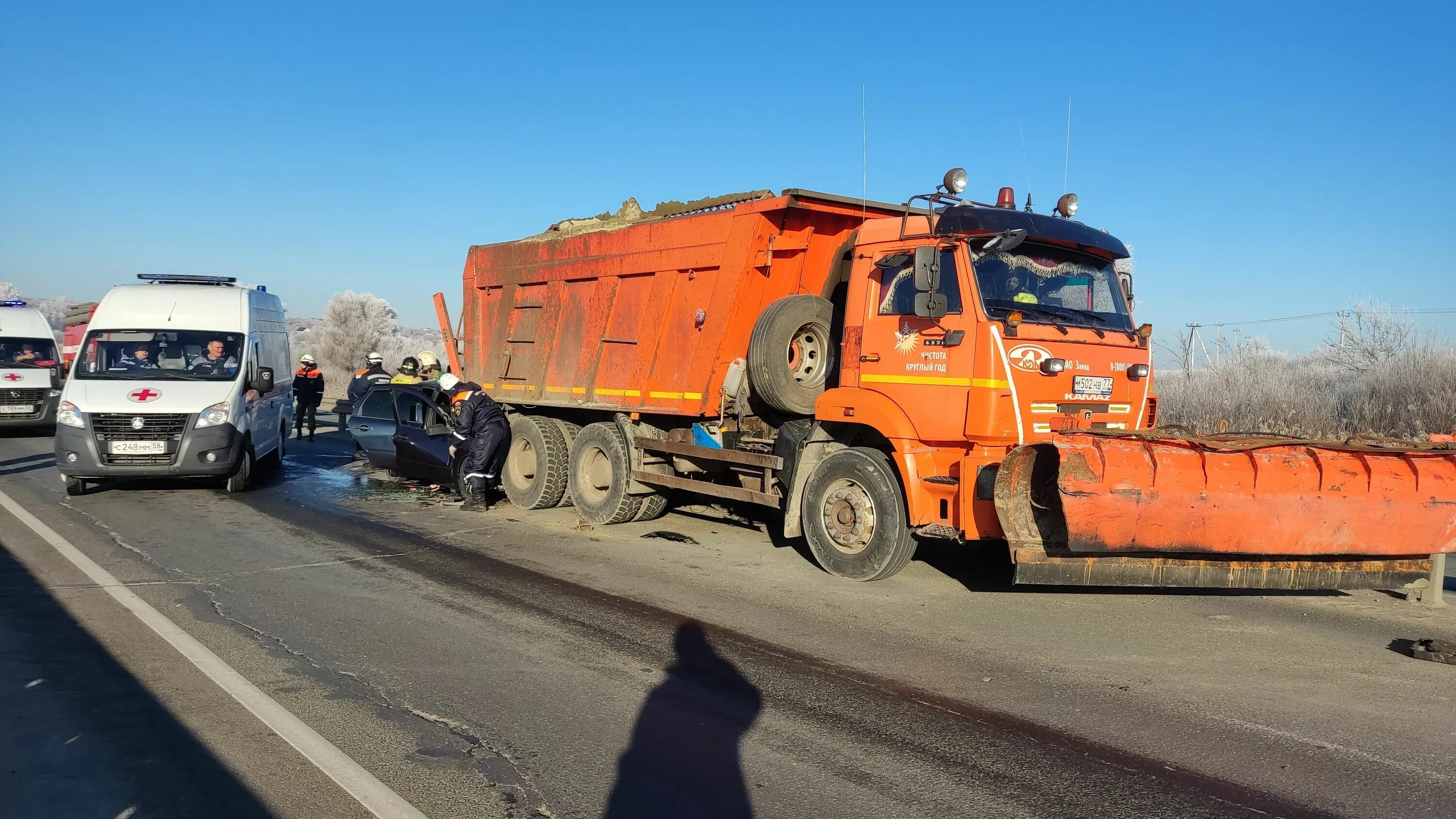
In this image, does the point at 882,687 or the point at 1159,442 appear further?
the point at 1159,442

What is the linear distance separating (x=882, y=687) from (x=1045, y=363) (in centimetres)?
293

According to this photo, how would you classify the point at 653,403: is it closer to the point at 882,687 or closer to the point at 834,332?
the point at 834,332

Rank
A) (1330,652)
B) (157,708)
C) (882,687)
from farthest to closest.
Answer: (1330,652)
(882,687)
(157,708)

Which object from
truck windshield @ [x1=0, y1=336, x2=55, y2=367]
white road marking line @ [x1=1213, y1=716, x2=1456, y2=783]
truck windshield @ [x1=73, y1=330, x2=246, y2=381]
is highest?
truck windshield @ [x1=73, y1=330, x2=246, y2=381]

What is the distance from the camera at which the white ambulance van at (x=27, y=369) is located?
62.6ft

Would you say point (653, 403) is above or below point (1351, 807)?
above

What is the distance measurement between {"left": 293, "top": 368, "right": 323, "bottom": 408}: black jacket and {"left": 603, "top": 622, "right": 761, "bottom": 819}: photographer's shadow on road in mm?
15477

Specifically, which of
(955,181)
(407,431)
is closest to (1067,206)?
(955,181)

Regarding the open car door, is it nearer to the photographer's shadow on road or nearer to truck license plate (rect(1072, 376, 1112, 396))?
the photographer's shadow on road

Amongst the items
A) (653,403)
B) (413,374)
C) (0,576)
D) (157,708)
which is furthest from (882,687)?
(413,374)

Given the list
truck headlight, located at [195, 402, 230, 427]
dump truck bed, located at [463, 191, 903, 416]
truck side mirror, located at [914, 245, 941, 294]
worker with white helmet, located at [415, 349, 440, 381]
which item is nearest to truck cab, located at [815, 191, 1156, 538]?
truck side mirror, located at [914, 245, 941, 294]

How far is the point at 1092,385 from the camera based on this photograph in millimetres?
7305

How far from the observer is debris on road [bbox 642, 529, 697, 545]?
9.59 m

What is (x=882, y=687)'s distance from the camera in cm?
521
